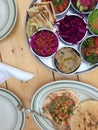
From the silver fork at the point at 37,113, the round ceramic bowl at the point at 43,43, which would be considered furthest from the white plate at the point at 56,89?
the round ceramic bowl at the point at 43,43

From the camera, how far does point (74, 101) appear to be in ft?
4.25

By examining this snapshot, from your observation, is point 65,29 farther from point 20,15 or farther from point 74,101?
point 74,101

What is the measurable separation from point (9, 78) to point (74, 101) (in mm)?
269

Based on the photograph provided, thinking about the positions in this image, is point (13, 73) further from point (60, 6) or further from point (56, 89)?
point (60, 6)

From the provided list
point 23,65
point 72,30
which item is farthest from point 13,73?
point 72,30

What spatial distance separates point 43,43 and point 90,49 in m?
0.18

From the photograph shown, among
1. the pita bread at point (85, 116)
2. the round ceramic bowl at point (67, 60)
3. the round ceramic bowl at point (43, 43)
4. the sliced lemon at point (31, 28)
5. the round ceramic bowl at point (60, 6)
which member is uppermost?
the round ceramic bowl at point (60, 6)

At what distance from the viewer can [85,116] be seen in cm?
128

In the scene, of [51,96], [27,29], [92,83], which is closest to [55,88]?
[51,96]

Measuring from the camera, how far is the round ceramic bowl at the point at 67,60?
1.25 metres

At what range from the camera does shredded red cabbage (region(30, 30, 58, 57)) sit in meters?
1.25

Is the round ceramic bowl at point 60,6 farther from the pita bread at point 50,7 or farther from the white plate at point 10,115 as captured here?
the white plate at point 10,115

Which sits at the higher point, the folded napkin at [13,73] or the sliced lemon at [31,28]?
the sliced lemon at [31,28]

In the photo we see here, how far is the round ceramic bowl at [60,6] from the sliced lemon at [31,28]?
0.10 metres
